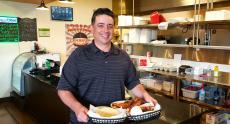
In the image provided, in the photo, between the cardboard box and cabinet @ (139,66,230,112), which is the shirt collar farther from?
cabinet @ (139,66,230,112)

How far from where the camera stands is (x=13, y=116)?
157 inches

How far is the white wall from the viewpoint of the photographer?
468cm

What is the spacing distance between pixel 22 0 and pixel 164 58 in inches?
127

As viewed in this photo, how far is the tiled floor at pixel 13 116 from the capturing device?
3.76 metres

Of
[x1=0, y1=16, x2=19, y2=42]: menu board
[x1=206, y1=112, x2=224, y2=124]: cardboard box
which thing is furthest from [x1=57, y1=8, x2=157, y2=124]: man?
[x1=0, y1=16, x2=19, y2=42]: menu board

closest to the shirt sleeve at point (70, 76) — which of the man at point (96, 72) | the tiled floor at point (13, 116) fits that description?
the man at point (96, 72)

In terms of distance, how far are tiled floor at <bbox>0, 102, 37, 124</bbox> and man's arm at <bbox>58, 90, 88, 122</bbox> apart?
2.67m

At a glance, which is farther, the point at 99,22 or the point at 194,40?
the point at 194,40

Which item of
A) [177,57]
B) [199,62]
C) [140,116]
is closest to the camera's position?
[140,116]

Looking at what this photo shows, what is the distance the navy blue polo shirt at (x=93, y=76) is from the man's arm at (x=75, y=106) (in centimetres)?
4

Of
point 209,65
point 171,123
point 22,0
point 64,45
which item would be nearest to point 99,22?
point 171,123

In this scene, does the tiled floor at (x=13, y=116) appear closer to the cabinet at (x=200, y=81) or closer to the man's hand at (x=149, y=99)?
the cabinet at (x=200, y=81)

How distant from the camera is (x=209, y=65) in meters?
3.66

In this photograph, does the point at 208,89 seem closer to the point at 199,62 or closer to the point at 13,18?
the point at 199,62
